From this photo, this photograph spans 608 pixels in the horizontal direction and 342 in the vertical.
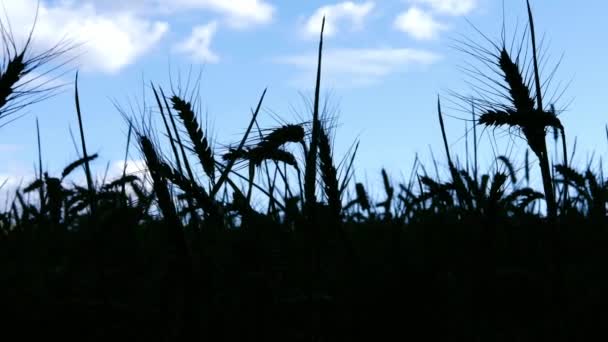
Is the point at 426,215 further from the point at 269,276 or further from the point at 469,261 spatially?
the point at 269,276

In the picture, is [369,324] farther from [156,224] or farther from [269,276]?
[156,224]

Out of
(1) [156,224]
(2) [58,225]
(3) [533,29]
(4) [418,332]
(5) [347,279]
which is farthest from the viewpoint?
(1) [156,224]

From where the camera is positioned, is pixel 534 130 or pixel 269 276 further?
pixel 534 130

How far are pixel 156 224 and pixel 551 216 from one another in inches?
70.7

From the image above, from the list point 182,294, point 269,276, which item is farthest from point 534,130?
point 182,294

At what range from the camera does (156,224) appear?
11.7ft

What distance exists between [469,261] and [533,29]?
100cm

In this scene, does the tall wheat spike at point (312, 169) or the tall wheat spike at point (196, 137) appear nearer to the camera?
the tall wheat spike at point (312, 169)

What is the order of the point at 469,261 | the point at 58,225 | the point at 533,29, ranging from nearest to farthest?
the point at 469,261, the point at 533,29, the point at 58,225

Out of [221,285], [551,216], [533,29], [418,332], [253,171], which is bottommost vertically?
[418,332]

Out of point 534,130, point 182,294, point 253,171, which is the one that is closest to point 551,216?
point 534,130

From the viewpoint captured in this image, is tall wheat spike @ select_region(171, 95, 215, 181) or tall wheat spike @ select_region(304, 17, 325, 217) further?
tall wheat spike @ select_region(171, 95, 215, 181)

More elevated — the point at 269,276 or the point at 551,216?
the point at 551,216

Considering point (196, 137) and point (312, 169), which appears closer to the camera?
point (312, 169)
